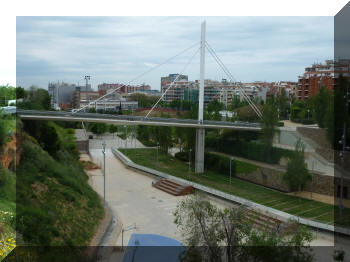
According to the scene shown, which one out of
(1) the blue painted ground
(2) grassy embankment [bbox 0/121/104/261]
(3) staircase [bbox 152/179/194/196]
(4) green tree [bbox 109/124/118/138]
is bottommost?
(1) the blue painted ground

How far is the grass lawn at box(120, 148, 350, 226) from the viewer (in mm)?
7064

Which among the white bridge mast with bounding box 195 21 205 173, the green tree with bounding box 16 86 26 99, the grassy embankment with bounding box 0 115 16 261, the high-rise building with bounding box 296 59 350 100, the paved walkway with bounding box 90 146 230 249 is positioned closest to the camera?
the grassy embankment with bounding box 0 115 16 261

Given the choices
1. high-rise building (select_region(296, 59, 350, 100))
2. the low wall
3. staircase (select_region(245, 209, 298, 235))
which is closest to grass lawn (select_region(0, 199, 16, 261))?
staircase (select_region(245, 209, 298, 235))

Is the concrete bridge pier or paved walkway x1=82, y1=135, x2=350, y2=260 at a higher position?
the concrete bridge pier

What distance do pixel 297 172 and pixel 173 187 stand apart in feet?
10.1

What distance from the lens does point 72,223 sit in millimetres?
5531

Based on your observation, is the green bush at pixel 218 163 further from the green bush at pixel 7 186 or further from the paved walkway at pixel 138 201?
the green bush at pixel 7 186

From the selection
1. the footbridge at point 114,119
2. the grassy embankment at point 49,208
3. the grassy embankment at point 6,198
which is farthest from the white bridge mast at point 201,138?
the grassy embankment at point 6,198

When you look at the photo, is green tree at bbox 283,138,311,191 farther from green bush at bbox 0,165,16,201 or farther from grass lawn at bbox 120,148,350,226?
green bush at bbox 0,165,16,201

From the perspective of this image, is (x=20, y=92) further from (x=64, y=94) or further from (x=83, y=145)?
(x=64, y=94)

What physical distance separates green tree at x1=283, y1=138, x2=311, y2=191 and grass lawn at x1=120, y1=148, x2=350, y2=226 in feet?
1.19

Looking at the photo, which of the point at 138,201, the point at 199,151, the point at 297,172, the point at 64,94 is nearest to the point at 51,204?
the point at 138,201

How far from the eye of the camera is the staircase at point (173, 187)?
8859 mm

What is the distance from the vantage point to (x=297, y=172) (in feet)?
26.8
